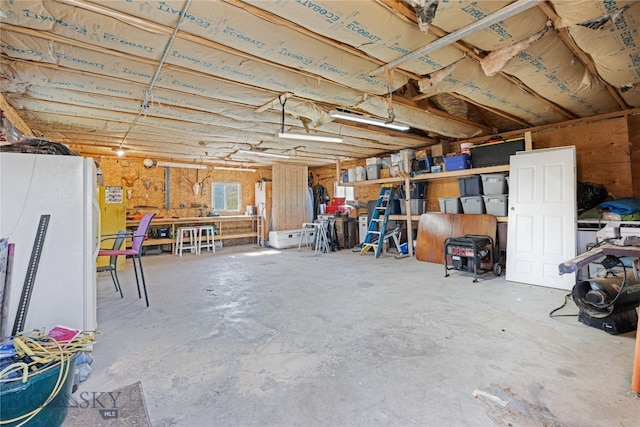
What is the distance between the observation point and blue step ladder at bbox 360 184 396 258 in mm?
6637

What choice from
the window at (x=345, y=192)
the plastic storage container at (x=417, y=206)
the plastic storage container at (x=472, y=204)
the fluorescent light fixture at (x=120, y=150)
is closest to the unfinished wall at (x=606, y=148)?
the plastic storage container at (x=472, y=204)

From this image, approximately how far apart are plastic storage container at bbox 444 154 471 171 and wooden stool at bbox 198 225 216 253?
19.2ft

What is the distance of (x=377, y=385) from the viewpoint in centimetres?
189

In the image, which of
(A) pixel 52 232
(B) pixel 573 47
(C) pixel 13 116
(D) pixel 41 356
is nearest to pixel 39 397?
(D) pixel 41 356

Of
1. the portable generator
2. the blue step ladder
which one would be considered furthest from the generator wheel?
the blue step ladder

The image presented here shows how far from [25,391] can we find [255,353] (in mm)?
1336

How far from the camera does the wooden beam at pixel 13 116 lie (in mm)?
3353

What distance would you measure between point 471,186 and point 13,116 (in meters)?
6.96

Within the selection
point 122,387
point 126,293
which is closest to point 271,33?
point 122,387

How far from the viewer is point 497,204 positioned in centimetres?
507

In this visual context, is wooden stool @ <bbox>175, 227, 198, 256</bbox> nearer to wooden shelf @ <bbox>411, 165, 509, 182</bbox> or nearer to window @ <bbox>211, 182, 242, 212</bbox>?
window @ <bbox>211, 182, 242, 212</bbox>

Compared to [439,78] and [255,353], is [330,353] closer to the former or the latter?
[255,353]

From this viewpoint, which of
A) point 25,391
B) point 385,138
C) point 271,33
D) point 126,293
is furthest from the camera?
point 385,138

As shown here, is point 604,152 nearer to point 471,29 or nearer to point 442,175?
point 442,175
